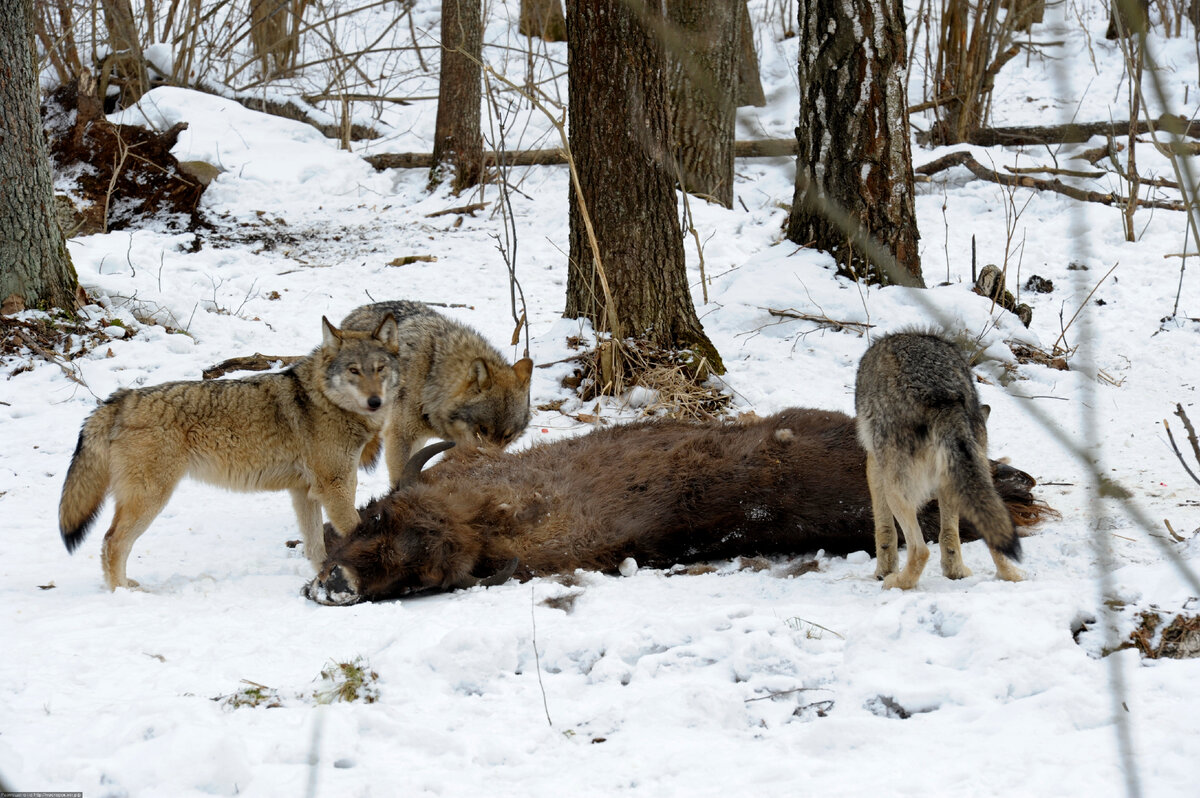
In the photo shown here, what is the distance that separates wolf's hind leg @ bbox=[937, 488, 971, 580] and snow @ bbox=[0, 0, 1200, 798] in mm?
125

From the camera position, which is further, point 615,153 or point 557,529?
point 615,153

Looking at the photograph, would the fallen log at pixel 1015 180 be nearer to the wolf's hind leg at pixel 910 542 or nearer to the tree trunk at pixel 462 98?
the tree trunk at pixel 462 98

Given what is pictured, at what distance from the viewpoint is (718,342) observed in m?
9.25

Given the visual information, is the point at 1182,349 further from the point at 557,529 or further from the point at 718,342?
the point at 557,529

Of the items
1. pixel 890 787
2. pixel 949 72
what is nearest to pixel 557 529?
pixel 890 787

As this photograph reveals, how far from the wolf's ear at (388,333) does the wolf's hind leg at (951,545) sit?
366 cm

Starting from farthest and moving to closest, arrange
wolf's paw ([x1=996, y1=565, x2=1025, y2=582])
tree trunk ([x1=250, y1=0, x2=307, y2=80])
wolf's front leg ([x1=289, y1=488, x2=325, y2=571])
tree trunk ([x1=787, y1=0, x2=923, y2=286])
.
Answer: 1. tree trunk ([x1=250, y1=0, x2=307, y2=80])
2. tree trunk ([x1=787, y1=0, x2=923, y2=286])
3. wolf's front leg ([x1=289, y1=488, x2=325, y2=571])
4. wolf's paw ([x1=996, y1=565, x2=1025, y2=582])

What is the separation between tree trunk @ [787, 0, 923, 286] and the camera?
937 centimetres

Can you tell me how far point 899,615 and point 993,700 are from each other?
636mm

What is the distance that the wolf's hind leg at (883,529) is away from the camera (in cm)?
509

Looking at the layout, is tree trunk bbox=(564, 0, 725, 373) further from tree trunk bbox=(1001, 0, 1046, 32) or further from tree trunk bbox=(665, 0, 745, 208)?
tree trunk bbox=(665, 0, 745, 208)

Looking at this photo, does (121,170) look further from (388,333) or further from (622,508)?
(622,508)

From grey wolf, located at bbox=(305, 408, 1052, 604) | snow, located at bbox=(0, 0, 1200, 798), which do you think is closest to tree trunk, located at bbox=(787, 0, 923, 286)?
snow, located at bbox=(0, 0, 1200, 798)

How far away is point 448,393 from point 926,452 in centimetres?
381
